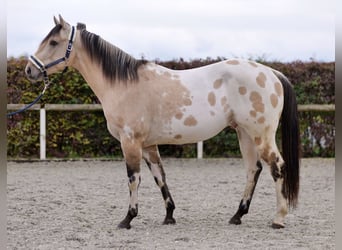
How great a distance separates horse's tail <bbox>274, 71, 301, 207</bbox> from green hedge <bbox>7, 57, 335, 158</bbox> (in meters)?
5.43

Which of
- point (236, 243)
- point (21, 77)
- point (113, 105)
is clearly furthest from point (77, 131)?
point (236, 243)

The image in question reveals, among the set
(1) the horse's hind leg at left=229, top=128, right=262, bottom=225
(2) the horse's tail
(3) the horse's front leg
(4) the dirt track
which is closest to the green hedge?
(4) the dirt track

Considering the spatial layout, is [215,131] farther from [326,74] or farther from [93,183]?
[326,74]

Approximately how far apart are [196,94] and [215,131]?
39 cm

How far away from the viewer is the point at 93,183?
744 centimetres

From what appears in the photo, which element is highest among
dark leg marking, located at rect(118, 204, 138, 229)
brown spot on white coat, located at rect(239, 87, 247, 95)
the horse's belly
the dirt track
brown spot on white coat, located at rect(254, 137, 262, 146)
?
brown spot on white coat, located at rect(239, 87, 247, 95)

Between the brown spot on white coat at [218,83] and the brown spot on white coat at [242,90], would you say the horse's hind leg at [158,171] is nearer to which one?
the brown spot on white coat at [218,83]

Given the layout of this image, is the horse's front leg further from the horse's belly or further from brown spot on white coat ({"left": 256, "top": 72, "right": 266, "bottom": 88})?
brown spot on white coat ({"left": 256, "top": 72, "right": 266, "bottom": 88})

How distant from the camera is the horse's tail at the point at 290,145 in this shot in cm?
450

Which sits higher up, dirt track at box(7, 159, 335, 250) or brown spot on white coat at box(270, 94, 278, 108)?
brown spot on white coat at box(270, 94, 278, 108)

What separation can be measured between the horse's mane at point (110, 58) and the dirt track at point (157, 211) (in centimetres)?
138

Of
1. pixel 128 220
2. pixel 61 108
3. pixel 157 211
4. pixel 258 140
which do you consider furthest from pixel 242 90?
pixel 61 108

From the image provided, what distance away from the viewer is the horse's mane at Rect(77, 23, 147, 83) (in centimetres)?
455

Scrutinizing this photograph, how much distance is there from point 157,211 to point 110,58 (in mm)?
1756
